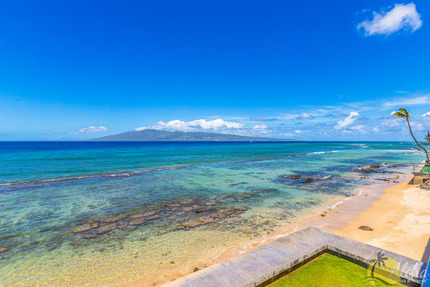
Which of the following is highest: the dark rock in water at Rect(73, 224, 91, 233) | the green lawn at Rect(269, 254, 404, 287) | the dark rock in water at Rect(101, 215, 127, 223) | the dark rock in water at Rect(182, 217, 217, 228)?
the green lawn at Rect(269, 254, 404, 287)

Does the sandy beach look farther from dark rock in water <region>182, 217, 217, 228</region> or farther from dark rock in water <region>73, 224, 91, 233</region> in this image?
dark rock in water <region>73, 224, 91, 233</region>

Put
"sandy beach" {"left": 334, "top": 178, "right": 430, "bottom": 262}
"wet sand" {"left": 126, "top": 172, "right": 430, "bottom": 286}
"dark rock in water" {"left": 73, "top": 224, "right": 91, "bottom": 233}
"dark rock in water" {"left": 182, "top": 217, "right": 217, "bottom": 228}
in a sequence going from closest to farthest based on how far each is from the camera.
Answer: "wet sand" {"left": 126, "top": 172, "right": 430, "bottom": 286}
"sandy beach" {"left": 334, "top": 178, "right": 430, "bottom": 262}
"dark rock in water" {"left": 73, "top": 224, "right": 91, "bottom": 233}
"dark rock in water" {"left": 182, "top": 217, "right": 217, "bottom": 228}

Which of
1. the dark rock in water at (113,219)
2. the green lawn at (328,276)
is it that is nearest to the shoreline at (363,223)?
the green lawn at (328,276)

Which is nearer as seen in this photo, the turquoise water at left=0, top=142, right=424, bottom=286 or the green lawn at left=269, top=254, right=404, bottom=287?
the green lawn at left=269, top=254, right=404, bottom=287

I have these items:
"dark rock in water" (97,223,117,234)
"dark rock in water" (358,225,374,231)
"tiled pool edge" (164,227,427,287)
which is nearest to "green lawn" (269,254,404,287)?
"tiled pool edge" (164,227,427,287)

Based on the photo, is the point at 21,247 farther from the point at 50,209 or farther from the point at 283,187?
the point at 283,187

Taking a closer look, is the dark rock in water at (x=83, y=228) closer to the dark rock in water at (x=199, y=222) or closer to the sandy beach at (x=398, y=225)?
the dark rock in water at (x=199, y=222)

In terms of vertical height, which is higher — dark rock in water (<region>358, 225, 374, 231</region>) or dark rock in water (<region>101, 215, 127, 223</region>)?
dark rock in water (<region>358, 225, 374, 231</region>)

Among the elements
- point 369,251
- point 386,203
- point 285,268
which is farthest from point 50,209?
point 386,203
